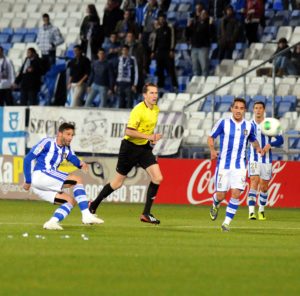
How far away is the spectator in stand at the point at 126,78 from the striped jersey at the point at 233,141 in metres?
11.7

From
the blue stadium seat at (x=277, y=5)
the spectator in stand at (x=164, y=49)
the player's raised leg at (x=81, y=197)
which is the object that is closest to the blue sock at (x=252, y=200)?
the player's raised leg at (x=81, y=197)

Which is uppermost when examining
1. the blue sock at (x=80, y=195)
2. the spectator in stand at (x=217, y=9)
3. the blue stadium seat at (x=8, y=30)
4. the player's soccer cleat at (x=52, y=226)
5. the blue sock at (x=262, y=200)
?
the spectator in stand at (x=217, y=9)

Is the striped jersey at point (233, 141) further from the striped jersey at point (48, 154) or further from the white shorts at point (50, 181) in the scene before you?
the white shorts at point (50, 181)

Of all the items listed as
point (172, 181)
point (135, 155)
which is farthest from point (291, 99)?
point (135, 155)

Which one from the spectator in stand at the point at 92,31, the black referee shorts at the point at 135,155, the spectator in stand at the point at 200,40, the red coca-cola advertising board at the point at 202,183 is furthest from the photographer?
the spectator in stand at the point at 92,31

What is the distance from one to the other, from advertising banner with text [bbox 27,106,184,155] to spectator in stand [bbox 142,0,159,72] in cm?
507

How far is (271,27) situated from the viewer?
31484 millimetres

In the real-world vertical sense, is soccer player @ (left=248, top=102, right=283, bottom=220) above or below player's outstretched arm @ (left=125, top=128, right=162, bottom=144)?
below

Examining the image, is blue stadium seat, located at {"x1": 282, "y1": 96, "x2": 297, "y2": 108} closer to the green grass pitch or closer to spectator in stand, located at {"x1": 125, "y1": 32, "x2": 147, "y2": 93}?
spectator in stand, located at {"x1": 125, "y1": 32, "x2": 147, "y2": 93}

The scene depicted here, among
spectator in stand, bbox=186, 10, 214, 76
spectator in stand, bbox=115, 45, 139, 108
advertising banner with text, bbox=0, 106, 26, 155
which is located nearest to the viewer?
advertising banner with text, bbox=0, 106, 26, 155

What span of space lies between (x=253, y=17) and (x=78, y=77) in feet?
14.9

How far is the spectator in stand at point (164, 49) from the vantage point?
3052cm

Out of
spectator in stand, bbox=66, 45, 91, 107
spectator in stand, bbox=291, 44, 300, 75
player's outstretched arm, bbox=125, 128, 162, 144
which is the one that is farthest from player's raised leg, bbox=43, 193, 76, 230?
spectator in stand, bbox=66, 45, 91, 107

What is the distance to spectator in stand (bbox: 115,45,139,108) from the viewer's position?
98.8 ft
